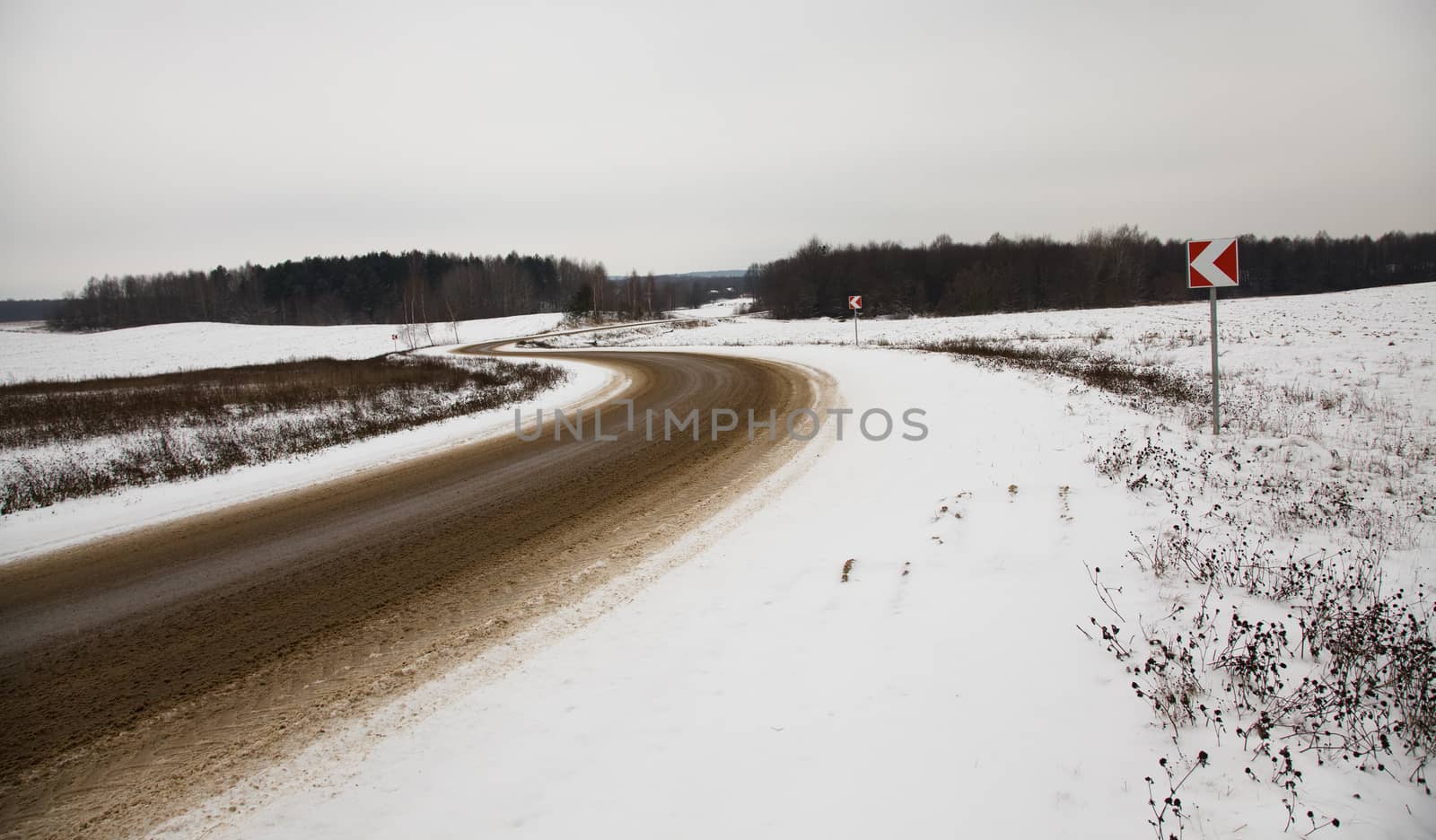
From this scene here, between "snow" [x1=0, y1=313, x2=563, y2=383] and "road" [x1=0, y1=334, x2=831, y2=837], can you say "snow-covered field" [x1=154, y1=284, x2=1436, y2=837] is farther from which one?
"snow" [x1=0, y1=313, x2=563, y2=383]

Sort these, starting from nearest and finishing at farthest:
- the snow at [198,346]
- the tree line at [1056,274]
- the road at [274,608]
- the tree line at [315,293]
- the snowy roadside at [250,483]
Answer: the road at [274,608] → the snowy roadside at [250,483] → the snow at [198,346] → the tree line at [1056,274] → the tree line at [315,293]

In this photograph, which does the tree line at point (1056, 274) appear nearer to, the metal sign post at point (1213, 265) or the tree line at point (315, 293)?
the tree line at point (315, 293)

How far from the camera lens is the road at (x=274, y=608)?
3.02m

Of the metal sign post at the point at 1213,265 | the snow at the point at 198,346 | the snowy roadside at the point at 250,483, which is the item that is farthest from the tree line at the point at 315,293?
the metal sign post at the point at 1213,265

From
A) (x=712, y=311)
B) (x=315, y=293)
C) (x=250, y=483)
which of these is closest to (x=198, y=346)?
(x=315, y=293)

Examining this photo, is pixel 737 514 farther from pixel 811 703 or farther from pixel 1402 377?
pixel 1402 377

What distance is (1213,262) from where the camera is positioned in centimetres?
855

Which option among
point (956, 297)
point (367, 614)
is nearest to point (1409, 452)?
point (367, 614)

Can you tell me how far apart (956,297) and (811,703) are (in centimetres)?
8005

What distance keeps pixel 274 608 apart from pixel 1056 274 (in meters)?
92.4

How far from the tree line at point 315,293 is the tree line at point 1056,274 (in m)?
32.7

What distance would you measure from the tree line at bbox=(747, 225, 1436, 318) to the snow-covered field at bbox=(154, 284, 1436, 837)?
73.9 metres

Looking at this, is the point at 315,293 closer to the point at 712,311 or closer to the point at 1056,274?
the point at 712,311

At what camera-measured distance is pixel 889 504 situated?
657 centimetres
